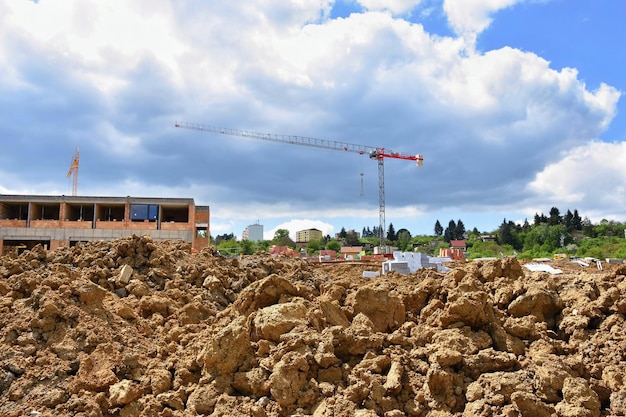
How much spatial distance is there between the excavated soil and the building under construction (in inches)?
999

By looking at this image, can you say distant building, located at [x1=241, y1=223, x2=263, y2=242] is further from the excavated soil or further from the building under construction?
the excavated soil

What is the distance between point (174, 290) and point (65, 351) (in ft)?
11.3

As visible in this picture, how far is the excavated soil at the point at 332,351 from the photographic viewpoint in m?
6.05

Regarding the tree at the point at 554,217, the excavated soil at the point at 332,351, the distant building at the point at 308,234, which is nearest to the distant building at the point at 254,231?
the distant building at the point at 308,234

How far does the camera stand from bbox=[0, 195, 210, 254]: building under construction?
113ft

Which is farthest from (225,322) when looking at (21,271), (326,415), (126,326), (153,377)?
(21,271)

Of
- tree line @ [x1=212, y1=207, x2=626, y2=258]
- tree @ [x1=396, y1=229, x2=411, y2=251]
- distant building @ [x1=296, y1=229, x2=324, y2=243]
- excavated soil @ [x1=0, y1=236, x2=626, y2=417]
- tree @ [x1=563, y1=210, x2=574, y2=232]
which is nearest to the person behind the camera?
excavated soil @ [x1=0, y1=236, x2=626, y2=417]

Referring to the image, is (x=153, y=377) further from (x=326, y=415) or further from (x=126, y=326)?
(x=326, y=415)

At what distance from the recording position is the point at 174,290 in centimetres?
1108

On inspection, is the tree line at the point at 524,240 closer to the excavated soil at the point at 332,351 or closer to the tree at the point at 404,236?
the tree at the point at 404,236

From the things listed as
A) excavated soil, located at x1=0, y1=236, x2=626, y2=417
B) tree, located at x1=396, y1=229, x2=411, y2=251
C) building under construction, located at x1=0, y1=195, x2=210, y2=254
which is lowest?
excavated soil, located at x1=0, y1=236, x2=626, y2=417

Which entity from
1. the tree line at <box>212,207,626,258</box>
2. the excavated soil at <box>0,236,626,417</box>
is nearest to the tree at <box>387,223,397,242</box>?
the tree line at <box>212,207,626,258</box>

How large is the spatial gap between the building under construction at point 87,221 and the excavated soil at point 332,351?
83.2 ft

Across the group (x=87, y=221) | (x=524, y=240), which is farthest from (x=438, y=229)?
(x=87, y=221)
